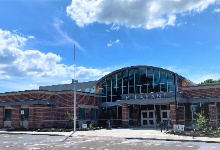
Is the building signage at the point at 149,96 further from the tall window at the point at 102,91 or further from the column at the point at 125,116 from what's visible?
the tall window at the point at 102,91

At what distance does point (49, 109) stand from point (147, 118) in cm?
1345

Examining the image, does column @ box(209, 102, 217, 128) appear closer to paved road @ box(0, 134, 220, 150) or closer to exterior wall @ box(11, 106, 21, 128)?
paved road @ box(0, 134, 220, 150)

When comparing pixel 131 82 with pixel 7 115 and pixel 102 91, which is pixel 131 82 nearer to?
pixel 102 91

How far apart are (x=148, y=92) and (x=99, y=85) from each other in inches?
333

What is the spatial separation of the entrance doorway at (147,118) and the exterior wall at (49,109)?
7.82 m

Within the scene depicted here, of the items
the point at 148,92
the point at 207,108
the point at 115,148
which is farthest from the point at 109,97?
the point at 115,148

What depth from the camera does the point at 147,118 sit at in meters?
33.2

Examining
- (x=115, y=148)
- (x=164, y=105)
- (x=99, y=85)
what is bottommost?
(x=115, y=148)

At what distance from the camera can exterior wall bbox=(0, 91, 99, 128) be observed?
103ft

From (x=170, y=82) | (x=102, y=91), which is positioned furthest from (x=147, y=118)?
(x=102, y=91)

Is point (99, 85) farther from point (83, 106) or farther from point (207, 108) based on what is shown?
point (207, 108)

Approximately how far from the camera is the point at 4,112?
34688 mm

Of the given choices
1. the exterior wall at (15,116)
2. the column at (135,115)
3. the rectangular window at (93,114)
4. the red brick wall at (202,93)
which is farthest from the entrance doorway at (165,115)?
the exterior wall at (15,116)

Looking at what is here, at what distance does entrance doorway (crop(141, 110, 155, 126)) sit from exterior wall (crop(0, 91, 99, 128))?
7817 millimetres
